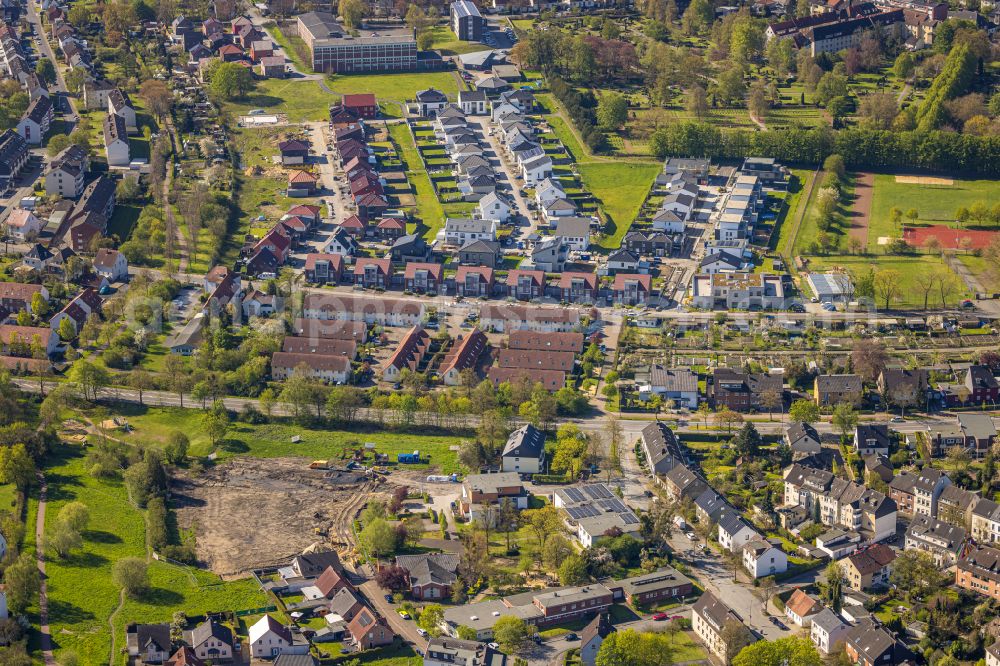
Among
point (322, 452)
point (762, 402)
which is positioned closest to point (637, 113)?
point (762, 402)

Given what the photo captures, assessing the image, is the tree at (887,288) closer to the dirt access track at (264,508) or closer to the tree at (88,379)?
the dirt access track at (264,508)

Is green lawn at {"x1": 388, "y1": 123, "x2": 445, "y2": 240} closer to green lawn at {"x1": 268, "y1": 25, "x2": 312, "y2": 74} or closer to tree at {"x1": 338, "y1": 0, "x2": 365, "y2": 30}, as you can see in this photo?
green lawn at {"x1": 268, "y1": 25, "x2": 312, "y2": 74}

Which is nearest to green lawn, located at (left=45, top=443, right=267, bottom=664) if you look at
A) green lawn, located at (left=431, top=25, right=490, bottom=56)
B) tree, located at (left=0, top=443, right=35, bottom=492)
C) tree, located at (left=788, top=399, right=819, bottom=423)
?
tree, located at (left=0, top=443, right=35, bottom=492)

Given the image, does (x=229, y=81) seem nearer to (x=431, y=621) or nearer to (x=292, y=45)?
(x=292, y=45)

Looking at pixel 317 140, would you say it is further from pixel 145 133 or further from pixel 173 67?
pixel 173 67

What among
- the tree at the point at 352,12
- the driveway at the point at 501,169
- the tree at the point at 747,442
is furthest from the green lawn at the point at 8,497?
the tree at the point at 352,12

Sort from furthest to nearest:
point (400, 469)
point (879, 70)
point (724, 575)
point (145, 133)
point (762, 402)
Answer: point (879, 70) → point (145, 133) → point (762, 402) → point (400, 469) → point (724, 575)
